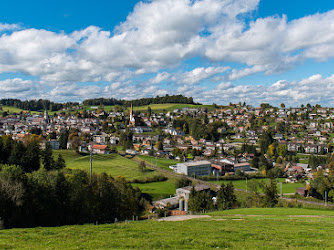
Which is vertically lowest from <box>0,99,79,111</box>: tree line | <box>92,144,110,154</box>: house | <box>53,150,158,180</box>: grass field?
<box>53,150,158,180</box>: grass field

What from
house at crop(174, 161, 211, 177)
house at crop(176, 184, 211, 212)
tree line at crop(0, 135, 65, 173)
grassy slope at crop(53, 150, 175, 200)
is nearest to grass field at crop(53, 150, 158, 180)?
grassy slope at crop(53, 150, 175, 200)

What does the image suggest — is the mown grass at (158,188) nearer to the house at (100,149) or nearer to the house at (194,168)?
the house at (194,168)

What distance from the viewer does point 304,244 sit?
27.7 ft

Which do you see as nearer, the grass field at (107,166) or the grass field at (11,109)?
the grass field at (107,166)

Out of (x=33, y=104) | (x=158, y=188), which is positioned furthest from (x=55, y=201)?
(x=33, y=104)

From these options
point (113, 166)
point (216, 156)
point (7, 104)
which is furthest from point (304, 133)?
point (7, 104)

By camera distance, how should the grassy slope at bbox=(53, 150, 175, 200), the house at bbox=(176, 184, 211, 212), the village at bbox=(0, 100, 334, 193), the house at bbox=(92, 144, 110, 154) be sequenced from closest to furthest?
the house at bbox=(176, 184, 211, 212) < the grassy slope at bbox=(53, 150, 175, 200) < the village at bbox=(0, 100, 334, 193) < the house at bbox=(92, 144, 110, 154)

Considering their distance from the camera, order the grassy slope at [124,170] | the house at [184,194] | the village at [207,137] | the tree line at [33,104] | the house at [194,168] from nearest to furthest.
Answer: the house at [184,194]
the grassy slope at [124,170]
the house at [194,168]
the village at [207,137]
the tree line at [33,104]

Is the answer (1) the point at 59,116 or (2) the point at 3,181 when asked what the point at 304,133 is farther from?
(1) the point at 59,116

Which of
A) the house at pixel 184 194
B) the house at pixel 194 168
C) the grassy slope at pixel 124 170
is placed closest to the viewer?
the house at pixel 184 194

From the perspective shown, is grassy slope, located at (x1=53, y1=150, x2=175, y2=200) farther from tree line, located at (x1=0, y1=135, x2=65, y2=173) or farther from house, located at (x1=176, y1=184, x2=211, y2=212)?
tree line, located at (x1=0, y1=135, x2=65, y2=173)

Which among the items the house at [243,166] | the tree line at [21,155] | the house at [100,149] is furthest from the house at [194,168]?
the tree line at [21,155]

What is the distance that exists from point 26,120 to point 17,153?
119m

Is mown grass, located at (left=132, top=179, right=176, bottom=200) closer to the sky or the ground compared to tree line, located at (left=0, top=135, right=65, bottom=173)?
closer to the ground
